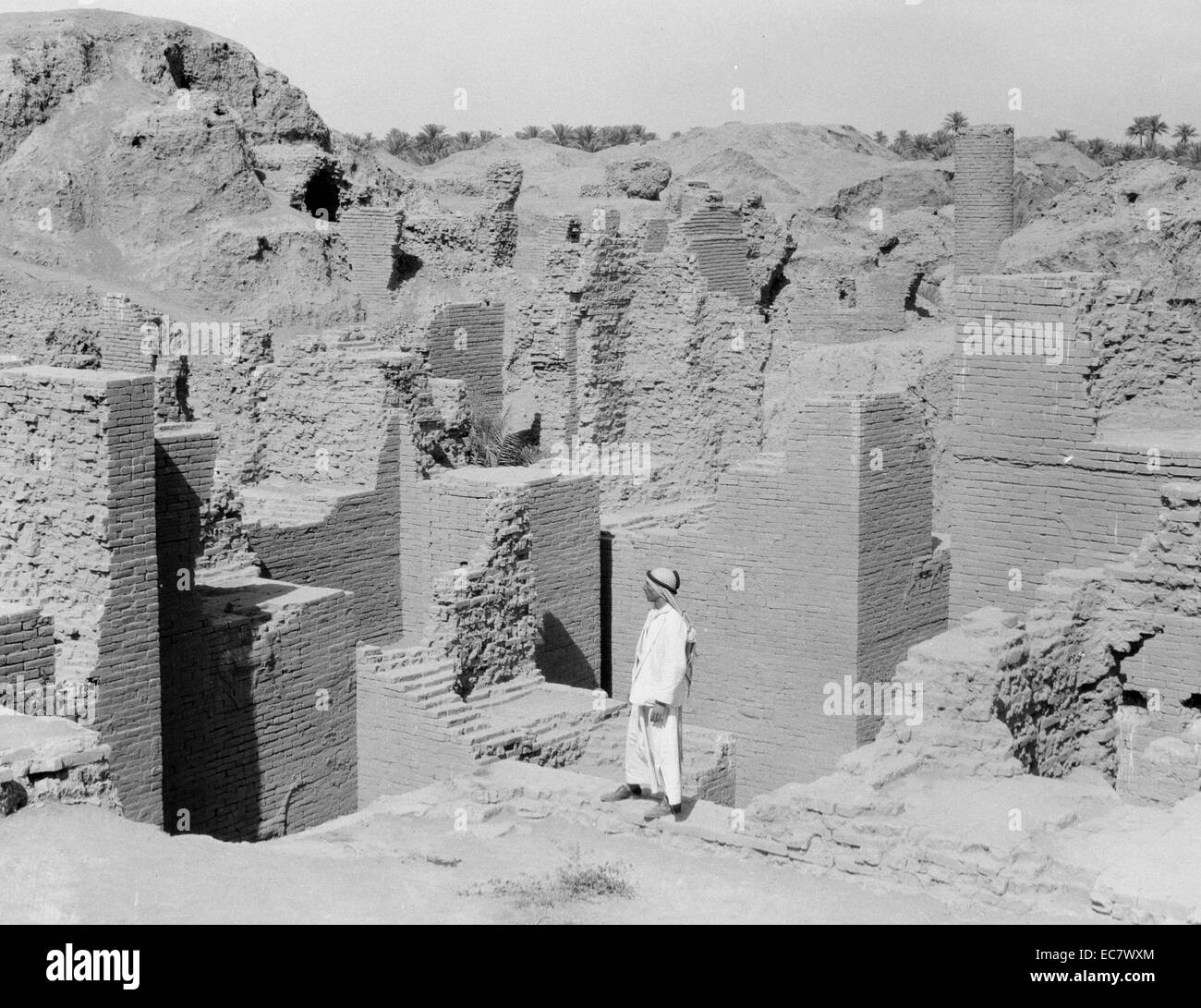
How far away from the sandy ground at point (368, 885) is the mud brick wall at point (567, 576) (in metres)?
5.66

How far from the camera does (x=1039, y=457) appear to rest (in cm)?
1338

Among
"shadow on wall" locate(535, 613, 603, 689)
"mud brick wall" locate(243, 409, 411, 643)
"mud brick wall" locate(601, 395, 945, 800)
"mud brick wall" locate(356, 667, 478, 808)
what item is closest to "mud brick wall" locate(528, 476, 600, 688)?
"shadow on wall" locate(535, 613, 603, 689)

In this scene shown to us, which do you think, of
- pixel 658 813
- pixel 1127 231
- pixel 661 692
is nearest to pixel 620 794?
pixel 658 813

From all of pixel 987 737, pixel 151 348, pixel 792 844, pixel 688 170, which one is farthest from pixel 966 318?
pixel 688 170

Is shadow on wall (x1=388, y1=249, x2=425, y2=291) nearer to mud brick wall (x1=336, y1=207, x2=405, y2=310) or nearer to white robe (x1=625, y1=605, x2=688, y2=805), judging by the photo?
mud brick wall (x1=336, y1=207, x2=405, y2=310)

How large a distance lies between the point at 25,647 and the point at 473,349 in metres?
10.6

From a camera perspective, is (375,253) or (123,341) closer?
(123,341)

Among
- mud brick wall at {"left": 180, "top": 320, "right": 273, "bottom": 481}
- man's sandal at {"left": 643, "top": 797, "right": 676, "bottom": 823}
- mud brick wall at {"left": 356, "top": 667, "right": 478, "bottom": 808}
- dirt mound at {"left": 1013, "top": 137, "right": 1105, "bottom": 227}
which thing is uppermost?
dirt mound at {"left": 1013, "top": 137, "right": 1105, "bottom": 227}

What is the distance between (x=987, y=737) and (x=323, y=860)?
13.4 feet

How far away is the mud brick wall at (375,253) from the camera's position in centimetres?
2673

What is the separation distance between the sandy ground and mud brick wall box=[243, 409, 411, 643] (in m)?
5.05

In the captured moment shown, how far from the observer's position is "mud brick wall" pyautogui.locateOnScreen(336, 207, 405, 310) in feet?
87.7

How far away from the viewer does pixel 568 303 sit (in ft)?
58.3

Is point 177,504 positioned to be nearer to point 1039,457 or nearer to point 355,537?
point 355,537
